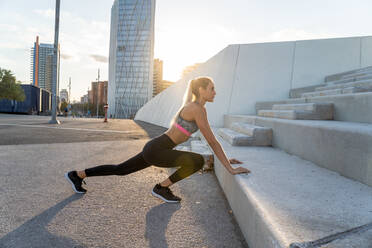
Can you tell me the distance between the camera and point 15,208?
2.33 metres

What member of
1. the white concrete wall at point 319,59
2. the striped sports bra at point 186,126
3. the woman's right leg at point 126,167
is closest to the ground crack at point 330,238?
the striped sports bra at point 186,126

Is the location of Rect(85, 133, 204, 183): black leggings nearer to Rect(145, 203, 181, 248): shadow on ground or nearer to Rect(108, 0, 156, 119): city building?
Rect(145, 203, 181, 248): shadow on ground

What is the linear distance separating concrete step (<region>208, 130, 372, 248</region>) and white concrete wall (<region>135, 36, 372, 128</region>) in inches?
242

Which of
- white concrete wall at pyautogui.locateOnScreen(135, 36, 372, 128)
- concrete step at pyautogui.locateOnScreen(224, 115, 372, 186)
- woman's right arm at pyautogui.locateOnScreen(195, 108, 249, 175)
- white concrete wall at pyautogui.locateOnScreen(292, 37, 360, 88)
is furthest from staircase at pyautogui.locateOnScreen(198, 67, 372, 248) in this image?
white concrete wall at pyautogui.locateOnScreen(292, 37, 360, 88)

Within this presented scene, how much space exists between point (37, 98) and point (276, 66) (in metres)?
57.0

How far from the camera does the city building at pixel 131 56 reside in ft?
310

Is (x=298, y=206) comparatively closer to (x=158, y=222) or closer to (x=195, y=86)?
(x=158, y=222)

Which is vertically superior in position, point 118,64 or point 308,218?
point 118,64

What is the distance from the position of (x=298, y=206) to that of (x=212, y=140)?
3.31ft

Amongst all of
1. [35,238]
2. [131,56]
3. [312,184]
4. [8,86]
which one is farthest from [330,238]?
[131,56]

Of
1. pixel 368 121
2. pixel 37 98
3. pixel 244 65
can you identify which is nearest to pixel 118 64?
pixel 37 98

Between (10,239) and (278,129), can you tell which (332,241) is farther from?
(278,129)

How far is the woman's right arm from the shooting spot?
7.72ft

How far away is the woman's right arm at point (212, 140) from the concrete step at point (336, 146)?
959mm
